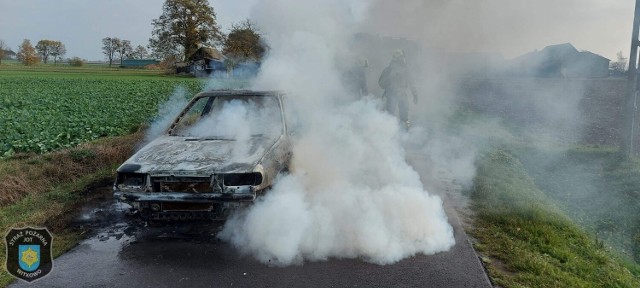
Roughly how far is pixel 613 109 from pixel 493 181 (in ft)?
40.1

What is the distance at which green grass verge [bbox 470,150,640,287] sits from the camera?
3803 millimetres

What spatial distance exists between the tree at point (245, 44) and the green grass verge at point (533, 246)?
447 centimetres

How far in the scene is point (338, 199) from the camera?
183 inches

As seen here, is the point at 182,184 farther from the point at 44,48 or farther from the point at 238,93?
the point at 44,48

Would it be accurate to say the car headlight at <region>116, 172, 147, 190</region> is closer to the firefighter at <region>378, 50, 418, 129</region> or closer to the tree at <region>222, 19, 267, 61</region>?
the tree at <region>222, 19, 267, 61</region>

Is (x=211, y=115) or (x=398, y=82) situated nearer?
(x=211, y=115)

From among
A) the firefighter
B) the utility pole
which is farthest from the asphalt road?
the firefighter

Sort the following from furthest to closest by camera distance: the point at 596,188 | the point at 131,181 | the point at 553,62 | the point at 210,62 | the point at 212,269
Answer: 1. the point at 210,62
2. the point at 553,62
3. the point at 596,188
4. the point at 131,181
5. the point at 212,269

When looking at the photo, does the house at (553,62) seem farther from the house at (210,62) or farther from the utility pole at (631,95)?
the house at (210,62)

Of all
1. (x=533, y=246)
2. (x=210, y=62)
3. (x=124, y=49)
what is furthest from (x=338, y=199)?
(x=124, y=49)

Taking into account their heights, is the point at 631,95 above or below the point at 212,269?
above

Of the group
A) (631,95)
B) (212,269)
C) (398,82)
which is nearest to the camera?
(212,269)

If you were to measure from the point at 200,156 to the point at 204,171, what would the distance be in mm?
440

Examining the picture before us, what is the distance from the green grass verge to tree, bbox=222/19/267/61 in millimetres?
4467
